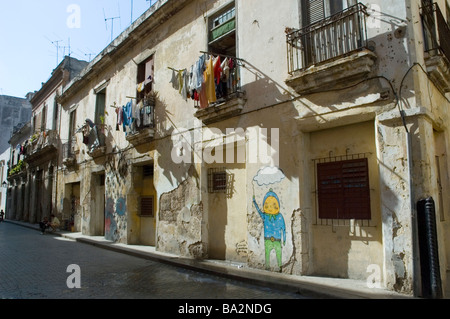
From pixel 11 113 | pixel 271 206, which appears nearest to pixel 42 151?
pixel 271 206

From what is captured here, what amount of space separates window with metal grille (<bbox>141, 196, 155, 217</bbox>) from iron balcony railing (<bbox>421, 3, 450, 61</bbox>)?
8.67 metres

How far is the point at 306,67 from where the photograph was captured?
612cm

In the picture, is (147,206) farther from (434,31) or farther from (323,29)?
(434,31)

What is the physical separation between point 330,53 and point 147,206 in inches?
306

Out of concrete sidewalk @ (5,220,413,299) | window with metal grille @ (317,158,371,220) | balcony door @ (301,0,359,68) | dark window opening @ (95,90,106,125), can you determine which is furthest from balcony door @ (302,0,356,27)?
dark window opening @ (95,90,106,125)

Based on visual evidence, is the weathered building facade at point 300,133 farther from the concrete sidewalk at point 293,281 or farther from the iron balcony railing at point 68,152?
the iron balcony railing at point 68,152

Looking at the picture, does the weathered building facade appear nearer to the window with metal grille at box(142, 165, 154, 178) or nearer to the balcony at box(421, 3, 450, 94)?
the balcony at box(421, 3, 450, 94)

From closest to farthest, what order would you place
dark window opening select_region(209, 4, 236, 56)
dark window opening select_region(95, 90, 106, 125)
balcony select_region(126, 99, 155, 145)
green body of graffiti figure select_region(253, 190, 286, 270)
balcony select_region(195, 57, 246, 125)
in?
green body of graffiti figure select_region(253, 190, 286, 270) → balcony select_region(195, 57, 246, 125) → dark window opening select_region(209, 4, 236, 56) → balcony select_region(126, 99, 155, 145) → dark window opening select_region(95, 90, 106, 125)

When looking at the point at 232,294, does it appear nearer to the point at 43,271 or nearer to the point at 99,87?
the point at 43,271

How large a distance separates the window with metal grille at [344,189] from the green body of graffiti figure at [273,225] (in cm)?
79

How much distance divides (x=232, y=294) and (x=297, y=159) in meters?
2.66

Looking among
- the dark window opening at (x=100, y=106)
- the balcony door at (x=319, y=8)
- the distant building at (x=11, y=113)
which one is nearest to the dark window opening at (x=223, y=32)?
the balcony door at (x=319, y=8)

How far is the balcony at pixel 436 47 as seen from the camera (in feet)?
17.8

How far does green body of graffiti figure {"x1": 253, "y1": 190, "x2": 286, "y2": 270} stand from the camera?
6.42 metres
